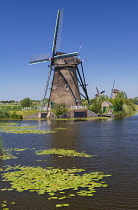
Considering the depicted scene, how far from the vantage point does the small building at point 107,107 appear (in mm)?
68775

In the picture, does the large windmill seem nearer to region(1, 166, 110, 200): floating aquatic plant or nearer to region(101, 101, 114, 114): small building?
region(101, 101, 114, 114): small building

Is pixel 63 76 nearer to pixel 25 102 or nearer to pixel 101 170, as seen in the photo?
pixel 25 102

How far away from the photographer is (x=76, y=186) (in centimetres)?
1069

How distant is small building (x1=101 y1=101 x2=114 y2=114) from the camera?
6878 cm

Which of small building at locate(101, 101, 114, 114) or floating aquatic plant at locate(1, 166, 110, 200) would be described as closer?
floating aquatic plant at locate(1, 166, 110, 200)

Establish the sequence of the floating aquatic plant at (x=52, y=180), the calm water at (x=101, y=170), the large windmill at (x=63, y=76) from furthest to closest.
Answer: the large windmill at (x=63, y=76) < the floating aquatic plant at (x=52, y=180) < the calm water at (x=101, y=170)

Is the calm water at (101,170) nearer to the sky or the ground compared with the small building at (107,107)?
nearer to the ground

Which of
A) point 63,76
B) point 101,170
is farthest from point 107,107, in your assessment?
point 101,170

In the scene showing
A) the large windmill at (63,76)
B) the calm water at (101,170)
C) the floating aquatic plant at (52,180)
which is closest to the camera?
the calm water at (101,170)

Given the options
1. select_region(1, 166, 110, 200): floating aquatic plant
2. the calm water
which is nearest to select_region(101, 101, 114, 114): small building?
the calm water

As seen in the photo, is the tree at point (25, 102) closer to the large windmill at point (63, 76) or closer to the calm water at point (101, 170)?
the large windmill at point (63, 76)

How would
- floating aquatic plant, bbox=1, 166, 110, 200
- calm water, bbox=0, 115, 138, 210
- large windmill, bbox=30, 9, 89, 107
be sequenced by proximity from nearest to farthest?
calm water, bbox=0, 115, 138, 210 < floating aquatic plant, bbox=1, 166, 110, 200 < large windmill, bbox=30, 9, 89, 107

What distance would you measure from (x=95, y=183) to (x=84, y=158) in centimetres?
553

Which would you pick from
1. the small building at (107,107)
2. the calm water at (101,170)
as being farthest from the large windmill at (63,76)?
the calm water at (101,170)
